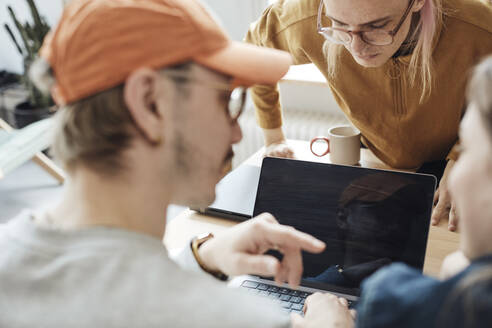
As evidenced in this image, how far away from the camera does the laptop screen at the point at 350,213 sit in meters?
0.95

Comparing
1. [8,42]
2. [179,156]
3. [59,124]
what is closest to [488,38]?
Result: [179,156]

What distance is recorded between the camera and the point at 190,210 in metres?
1.26

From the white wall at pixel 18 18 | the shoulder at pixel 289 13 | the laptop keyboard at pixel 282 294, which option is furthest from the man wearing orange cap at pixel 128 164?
the white wall at pixel 18 18

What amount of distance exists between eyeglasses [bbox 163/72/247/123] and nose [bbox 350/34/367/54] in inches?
18.6

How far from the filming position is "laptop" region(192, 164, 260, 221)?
1.20 m

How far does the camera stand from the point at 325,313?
2.84 feet

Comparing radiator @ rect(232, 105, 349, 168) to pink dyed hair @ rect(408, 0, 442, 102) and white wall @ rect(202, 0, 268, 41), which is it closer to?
white wall @ rect(202, 0, 268, 41)

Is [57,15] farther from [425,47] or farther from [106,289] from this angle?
[106,289]

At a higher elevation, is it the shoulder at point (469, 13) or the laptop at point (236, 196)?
the shoulder at point (469, 13)

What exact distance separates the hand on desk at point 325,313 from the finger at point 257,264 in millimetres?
101

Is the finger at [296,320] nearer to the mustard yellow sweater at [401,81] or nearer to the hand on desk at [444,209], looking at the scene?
the hand on desk at [444,209]

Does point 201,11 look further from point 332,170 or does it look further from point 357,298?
point 357,298

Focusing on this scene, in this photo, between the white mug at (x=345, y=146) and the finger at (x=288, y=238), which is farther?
the white mug at (x=345, y=146)

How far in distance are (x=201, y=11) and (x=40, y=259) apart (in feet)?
1.30
